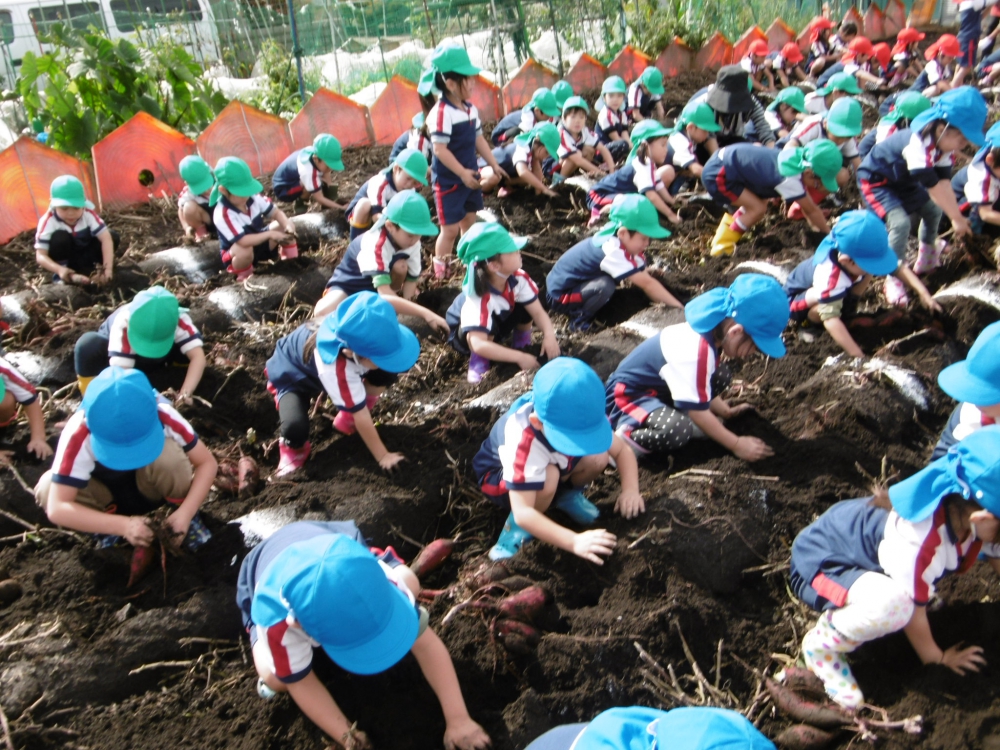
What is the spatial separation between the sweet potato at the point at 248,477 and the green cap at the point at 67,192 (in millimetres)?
2800

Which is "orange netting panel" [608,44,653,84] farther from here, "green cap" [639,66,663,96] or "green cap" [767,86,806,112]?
"green cap" [767,86,806,112]

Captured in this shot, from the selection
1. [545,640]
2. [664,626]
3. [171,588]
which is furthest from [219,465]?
[664,626]

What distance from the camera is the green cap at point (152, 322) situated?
146 inches

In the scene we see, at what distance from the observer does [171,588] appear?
2.77 metres

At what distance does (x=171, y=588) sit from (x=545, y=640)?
1363mm

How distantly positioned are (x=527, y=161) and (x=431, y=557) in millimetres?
4603

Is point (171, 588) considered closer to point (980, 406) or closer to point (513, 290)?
point (513, 290)

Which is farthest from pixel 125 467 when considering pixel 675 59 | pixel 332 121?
pixel 675 59

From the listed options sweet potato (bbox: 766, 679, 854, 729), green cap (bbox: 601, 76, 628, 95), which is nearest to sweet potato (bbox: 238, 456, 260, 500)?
sweet potato (bbox: 766, 679, 854, 729)

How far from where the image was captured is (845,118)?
5680 mm

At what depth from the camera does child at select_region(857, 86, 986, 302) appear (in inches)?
174

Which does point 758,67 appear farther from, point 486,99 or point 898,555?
point 898,555

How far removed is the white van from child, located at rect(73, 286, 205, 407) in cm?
726

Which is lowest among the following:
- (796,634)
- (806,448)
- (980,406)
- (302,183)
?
(796,634)
